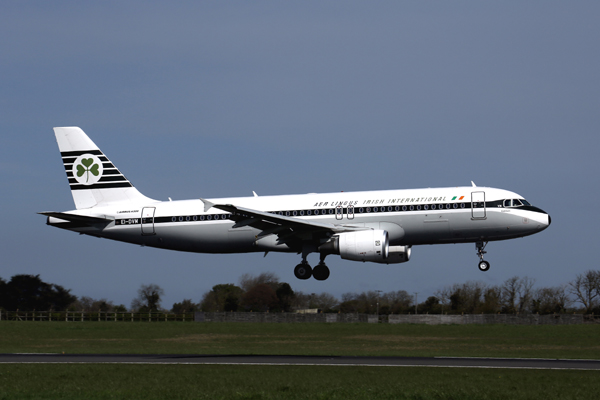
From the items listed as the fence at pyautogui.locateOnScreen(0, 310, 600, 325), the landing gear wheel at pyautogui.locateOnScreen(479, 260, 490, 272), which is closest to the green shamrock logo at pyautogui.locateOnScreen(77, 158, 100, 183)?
the landing gear wheel at pyautogui.locateOnScreen(479, 260, 490, 272)

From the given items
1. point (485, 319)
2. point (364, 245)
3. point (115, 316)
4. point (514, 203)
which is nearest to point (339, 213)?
point (364, 245)

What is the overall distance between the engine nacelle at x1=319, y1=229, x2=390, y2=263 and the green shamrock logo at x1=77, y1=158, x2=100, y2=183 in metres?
19.1

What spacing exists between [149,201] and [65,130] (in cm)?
934

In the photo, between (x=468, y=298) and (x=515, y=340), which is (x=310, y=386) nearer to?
(x=515, y=340)

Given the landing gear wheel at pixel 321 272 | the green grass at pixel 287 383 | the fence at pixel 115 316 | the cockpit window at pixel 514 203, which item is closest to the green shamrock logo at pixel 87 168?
the green grass at pixel 287 383

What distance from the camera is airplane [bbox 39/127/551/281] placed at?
37.2 m

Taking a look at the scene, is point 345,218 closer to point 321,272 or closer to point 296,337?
A: point 321,272

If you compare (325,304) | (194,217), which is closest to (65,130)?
(194,217)

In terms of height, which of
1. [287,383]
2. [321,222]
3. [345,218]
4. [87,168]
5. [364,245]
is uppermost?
[87,168]

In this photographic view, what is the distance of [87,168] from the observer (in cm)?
4762

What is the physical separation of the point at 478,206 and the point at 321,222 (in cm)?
860

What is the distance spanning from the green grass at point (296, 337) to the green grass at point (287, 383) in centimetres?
1883

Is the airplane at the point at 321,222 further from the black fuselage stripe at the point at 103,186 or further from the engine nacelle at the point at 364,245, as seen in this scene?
the black fuselage stripe at the point at 103,186

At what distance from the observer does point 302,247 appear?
40.1 m
